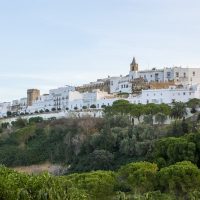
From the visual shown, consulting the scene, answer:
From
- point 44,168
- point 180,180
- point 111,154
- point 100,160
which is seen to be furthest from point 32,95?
point 180,180

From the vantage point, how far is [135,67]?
93.6m

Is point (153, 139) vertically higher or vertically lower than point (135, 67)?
lower

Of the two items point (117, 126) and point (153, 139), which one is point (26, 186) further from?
point (117, 126)

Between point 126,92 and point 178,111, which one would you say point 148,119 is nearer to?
point 178,111

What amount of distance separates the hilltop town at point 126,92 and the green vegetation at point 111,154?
25.1 ft

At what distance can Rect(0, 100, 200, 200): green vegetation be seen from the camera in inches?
919

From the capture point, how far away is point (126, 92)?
3287 inches

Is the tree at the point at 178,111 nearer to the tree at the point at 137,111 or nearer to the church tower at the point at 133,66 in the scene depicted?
the tree at the point at 137,111

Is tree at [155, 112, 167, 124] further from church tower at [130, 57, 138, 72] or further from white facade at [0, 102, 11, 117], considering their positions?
white facade at [0, 102, 11, 117]

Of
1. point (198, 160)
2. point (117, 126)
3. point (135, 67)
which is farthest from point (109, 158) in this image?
point (135, 67)

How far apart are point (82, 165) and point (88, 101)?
28.5 metres

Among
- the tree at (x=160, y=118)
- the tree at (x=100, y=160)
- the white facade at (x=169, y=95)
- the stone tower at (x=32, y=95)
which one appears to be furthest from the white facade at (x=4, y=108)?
the tree at (x=100, y=160)

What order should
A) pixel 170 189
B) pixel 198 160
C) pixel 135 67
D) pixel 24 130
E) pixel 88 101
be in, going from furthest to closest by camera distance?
1. pixel 135 67
2. pixel 88 101
3. pixel 24 130
4. pixel 198 160
5. pixel 170 189

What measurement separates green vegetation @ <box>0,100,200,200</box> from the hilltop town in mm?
7643
